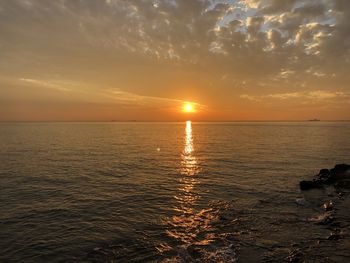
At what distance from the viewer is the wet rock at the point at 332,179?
29.4 m

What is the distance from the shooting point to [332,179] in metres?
A: 32.3

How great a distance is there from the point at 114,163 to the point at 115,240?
97.8ft

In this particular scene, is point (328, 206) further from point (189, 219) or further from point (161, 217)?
point (161, 217)

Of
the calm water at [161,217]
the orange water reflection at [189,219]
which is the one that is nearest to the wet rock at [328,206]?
the calm water at [161,217]

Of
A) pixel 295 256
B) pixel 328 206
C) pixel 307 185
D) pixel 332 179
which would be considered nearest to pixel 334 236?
pixel 295 256

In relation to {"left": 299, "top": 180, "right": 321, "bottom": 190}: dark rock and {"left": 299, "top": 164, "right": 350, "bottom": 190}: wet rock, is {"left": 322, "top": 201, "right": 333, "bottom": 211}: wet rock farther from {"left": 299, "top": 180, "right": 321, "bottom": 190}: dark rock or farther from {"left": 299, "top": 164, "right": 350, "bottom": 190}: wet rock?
{"left": 299, "top": 164, "right": 350, "bottom": 190}: wet rock

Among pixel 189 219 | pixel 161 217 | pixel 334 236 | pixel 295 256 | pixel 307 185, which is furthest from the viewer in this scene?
→ pixel 307 185

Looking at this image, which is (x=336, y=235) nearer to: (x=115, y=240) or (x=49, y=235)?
(x=115, y=240)

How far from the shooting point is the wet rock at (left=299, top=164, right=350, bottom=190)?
96.3 feet

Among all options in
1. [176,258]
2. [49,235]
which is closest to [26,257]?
[49,235]

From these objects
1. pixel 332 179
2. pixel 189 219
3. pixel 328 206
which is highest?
pixel 332 179

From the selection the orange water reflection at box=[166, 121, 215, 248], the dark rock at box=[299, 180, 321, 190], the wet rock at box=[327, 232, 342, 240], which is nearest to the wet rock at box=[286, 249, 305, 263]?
the wet rock at box=[327, 232, 342, 240]

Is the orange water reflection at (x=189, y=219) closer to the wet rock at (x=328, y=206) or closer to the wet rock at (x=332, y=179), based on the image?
the wet rock at (x=328, y=206)

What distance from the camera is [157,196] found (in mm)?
26016
